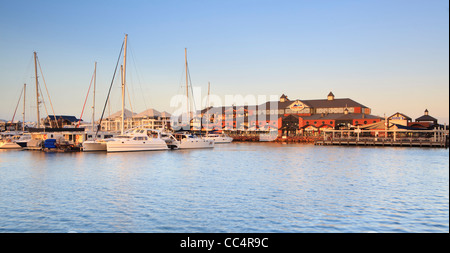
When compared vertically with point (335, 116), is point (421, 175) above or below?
below

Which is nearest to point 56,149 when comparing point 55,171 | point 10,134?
point 55,171

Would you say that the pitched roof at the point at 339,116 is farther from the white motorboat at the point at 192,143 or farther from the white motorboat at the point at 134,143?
the white motorboat at the point at 134,143

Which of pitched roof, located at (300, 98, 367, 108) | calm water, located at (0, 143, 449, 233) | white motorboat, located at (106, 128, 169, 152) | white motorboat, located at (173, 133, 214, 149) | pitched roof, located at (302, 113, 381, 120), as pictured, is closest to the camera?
calm water, located at (0, 143, 449, 233)

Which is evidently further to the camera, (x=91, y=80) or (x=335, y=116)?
(x=335, y=116)

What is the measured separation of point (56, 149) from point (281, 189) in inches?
2068

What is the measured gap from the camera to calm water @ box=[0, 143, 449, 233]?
17.3 metres

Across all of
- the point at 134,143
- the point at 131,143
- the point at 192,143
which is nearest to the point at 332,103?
the point at 192,143

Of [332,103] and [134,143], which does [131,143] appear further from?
[332,103]

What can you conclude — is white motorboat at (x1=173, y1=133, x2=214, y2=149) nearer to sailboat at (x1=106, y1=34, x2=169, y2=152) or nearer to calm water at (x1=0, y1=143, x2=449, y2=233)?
sailboat at (x1=106, y1=34, x2=169, y2=152)

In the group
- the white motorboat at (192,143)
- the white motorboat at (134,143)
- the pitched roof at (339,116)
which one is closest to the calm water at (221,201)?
the white motorboat at (134,143)

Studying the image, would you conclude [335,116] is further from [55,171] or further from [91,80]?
[55,171]

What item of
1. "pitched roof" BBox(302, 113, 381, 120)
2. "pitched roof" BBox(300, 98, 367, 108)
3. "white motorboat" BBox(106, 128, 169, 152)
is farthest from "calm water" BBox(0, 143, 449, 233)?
"pitched roof" BBox(300, 98, 367, 108)
